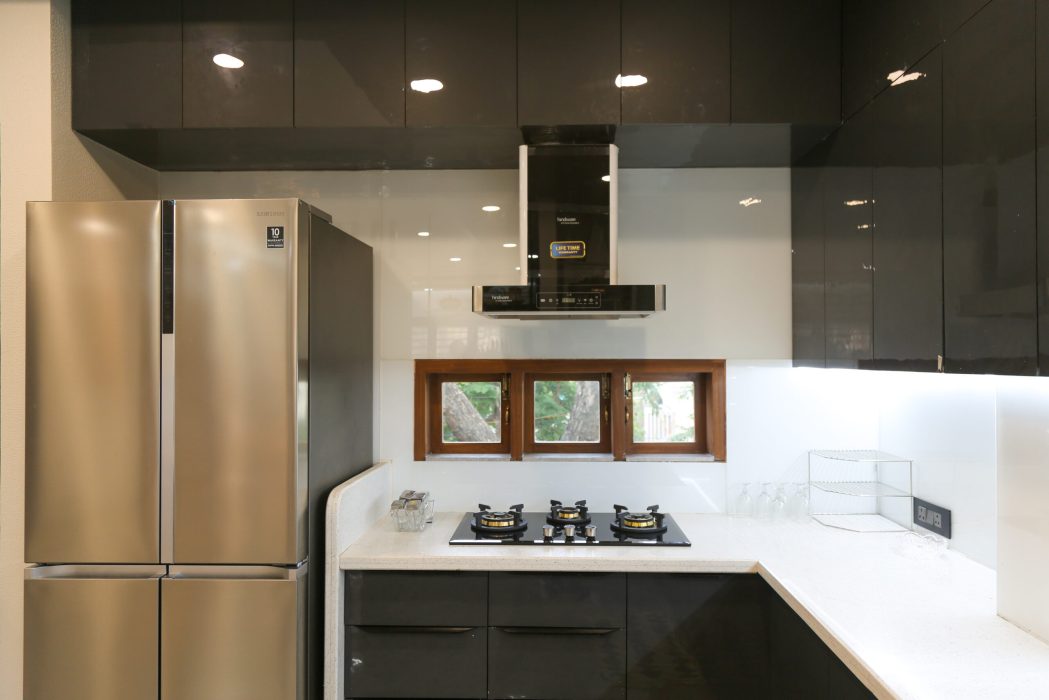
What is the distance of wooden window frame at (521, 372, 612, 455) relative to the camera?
2852 millimetres

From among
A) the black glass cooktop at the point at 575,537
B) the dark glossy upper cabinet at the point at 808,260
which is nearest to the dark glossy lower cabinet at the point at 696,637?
the black glass cooktop at the point at 575,537

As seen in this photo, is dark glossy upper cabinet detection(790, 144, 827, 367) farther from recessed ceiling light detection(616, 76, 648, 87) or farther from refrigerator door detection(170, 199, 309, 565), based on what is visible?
refrigerator door detection(170, 199, 309, 565)

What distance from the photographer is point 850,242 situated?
2.20 m

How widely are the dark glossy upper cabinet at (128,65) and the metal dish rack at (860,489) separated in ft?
8.96

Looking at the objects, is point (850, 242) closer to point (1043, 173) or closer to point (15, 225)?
point (1043, 173)

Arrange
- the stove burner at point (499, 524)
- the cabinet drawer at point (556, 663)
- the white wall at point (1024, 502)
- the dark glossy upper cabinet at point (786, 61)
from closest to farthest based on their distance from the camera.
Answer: the white wall at point (1024, 502) < the cabinet drawer at point (556, 663) < the dark glossy upper cabinet at point (786, 61) < the stove burner at point (499, 524)

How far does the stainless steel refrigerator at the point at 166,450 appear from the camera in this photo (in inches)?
78.8

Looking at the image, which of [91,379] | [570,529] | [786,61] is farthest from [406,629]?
[786,61]

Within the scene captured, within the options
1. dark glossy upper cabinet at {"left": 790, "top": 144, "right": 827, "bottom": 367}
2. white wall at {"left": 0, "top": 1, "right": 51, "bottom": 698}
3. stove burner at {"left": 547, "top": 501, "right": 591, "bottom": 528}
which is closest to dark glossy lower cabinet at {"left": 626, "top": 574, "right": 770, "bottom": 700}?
stove burner at {"left": 547, "top": 501, "right": 591, "bottom": 528}

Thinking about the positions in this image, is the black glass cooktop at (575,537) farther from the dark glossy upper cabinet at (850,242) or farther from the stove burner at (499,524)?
the dark glossy upper cabinet at (850,242)

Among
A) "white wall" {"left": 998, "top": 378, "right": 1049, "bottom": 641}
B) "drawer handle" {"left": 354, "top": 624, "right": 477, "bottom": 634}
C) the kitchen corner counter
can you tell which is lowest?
"drawer handle" {"left": 354, "top": 624, "right": 477, "bottom": 634}

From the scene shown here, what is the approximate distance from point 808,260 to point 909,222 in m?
0.74

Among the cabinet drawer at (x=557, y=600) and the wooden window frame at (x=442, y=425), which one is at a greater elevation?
the wooden window frame at (x=442, y=425)

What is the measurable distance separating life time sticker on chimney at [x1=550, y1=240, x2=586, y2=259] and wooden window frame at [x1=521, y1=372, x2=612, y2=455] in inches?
24.6
